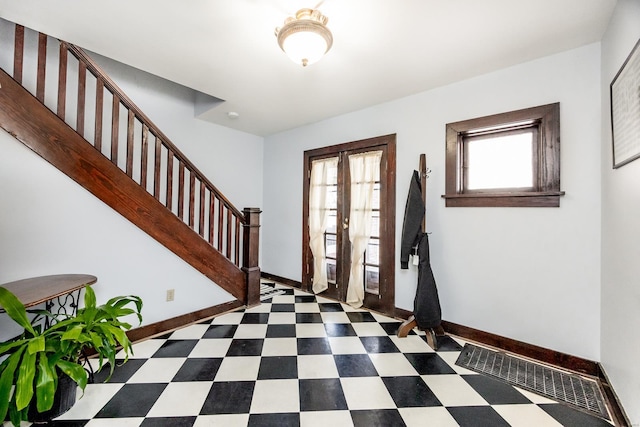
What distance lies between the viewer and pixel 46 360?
1.35m

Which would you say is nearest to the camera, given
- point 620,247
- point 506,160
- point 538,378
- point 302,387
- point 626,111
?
point 626,111

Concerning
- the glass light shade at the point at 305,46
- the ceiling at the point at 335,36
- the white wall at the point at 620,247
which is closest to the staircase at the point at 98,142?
the ceiling at the point at 335,36

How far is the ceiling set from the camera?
1671mm

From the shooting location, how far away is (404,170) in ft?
9.64

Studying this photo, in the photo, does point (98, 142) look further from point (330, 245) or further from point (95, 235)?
point (330, 245)

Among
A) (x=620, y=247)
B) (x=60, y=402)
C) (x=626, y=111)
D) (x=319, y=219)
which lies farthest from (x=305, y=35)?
(x=60, y=402)

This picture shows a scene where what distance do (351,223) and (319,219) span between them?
1.84 feet

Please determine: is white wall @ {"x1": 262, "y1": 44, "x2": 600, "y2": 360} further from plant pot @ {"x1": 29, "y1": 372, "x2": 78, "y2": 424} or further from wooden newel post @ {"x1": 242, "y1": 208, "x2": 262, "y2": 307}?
plant pot @ {"x1": 29, "y1": 372, "x2": 78, "y2": 424}

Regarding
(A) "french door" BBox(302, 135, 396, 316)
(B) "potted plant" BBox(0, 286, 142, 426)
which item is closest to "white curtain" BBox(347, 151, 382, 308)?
(A) "french door" BBox(302, 135, 396, 316)

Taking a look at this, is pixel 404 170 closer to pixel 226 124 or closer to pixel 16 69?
pixel 226 124

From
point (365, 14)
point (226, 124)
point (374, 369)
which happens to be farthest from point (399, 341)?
point (226, 124)

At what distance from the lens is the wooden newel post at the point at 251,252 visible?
326 centimetres

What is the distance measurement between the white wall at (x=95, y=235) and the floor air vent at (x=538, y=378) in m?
2.57

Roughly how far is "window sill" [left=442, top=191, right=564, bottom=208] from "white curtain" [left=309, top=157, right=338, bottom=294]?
1.60 meters
